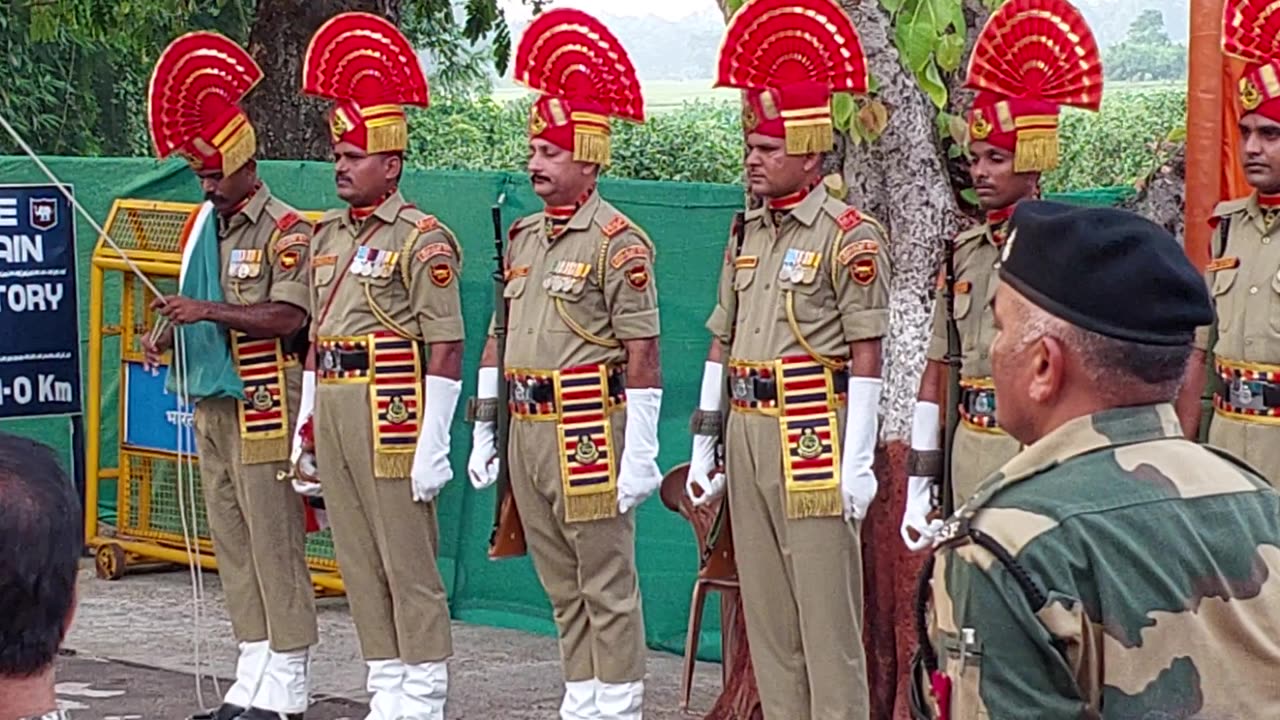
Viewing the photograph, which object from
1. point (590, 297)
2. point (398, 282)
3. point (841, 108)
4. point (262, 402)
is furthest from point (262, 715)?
point (841, 108)

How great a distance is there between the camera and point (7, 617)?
2246mm

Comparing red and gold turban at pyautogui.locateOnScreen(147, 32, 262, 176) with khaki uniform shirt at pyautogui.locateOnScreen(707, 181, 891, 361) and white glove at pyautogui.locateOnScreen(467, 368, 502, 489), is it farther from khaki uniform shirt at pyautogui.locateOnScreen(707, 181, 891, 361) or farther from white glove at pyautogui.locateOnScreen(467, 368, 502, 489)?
khaki uniform shirt at pyautogui.locateOnScreen(707, 181, 891, 361)

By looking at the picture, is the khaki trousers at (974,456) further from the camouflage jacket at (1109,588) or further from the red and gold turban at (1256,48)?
the camouflage jacket at (1109,588)

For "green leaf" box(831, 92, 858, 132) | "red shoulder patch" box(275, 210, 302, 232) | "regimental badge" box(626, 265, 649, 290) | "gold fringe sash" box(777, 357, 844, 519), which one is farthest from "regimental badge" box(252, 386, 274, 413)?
"green leaf" box(831, 92, 858, 132)

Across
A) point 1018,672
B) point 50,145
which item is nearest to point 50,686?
point 1018,672

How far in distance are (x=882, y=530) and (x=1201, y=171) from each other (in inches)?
56.1

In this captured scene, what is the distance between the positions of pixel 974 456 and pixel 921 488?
24 cm

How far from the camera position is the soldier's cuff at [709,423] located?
618 cm

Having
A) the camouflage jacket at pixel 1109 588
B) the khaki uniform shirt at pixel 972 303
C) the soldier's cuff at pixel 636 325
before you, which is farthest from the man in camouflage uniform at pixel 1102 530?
the soldier's cuff at pixel 636 325

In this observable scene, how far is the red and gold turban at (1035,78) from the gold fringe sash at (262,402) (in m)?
2.69

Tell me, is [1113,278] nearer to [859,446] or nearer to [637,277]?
[859,446]

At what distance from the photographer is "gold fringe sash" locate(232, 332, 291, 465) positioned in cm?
712

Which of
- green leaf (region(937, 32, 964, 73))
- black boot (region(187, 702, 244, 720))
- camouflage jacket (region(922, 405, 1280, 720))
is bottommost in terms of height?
black boot (region(187, 702, 244, 720))

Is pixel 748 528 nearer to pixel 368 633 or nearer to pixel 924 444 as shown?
pixel 924 444
